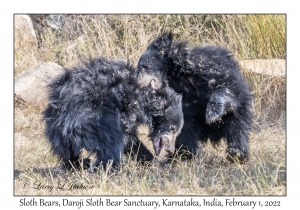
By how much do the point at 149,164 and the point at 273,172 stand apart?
60.1 inches

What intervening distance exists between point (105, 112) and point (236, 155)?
153 centimetres

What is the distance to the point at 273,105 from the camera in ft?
25.8

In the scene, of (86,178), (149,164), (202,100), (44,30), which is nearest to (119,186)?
(86,178)

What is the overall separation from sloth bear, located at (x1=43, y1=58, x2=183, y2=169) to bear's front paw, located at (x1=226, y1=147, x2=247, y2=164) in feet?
1.92

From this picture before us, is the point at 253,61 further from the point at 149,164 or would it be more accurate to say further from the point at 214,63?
the point at 149,164

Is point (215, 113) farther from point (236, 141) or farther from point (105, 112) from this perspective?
point (105, 112)

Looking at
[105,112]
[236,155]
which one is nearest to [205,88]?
[236,155]

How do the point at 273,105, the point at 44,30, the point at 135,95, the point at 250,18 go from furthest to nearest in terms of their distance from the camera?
the point at 44,30 → the point at 250,18 → the point at 273,105 → the point at 135,95

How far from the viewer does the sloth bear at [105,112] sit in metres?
5.27

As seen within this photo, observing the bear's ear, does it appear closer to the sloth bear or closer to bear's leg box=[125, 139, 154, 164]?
the sloth bear

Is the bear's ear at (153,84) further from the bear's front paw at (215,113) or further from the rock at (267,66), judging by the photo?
the rock at (267,66)

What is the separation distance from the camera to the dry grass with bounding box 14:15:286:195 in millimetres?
4957

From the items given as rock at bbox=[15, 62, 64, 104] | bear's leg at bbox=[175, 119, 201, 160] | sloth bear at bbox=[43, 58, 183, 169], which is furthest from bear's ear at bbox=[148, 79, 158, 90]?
rock at bbox=[15, 62, 64, 104]

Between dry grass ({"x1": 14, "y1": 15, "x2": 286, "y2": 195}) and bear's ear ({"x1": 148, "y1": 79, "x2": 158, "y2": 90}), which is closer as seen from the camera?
dry grass ({"x1": 14, "y1": 15, "x2": 286, "y2": 195})
